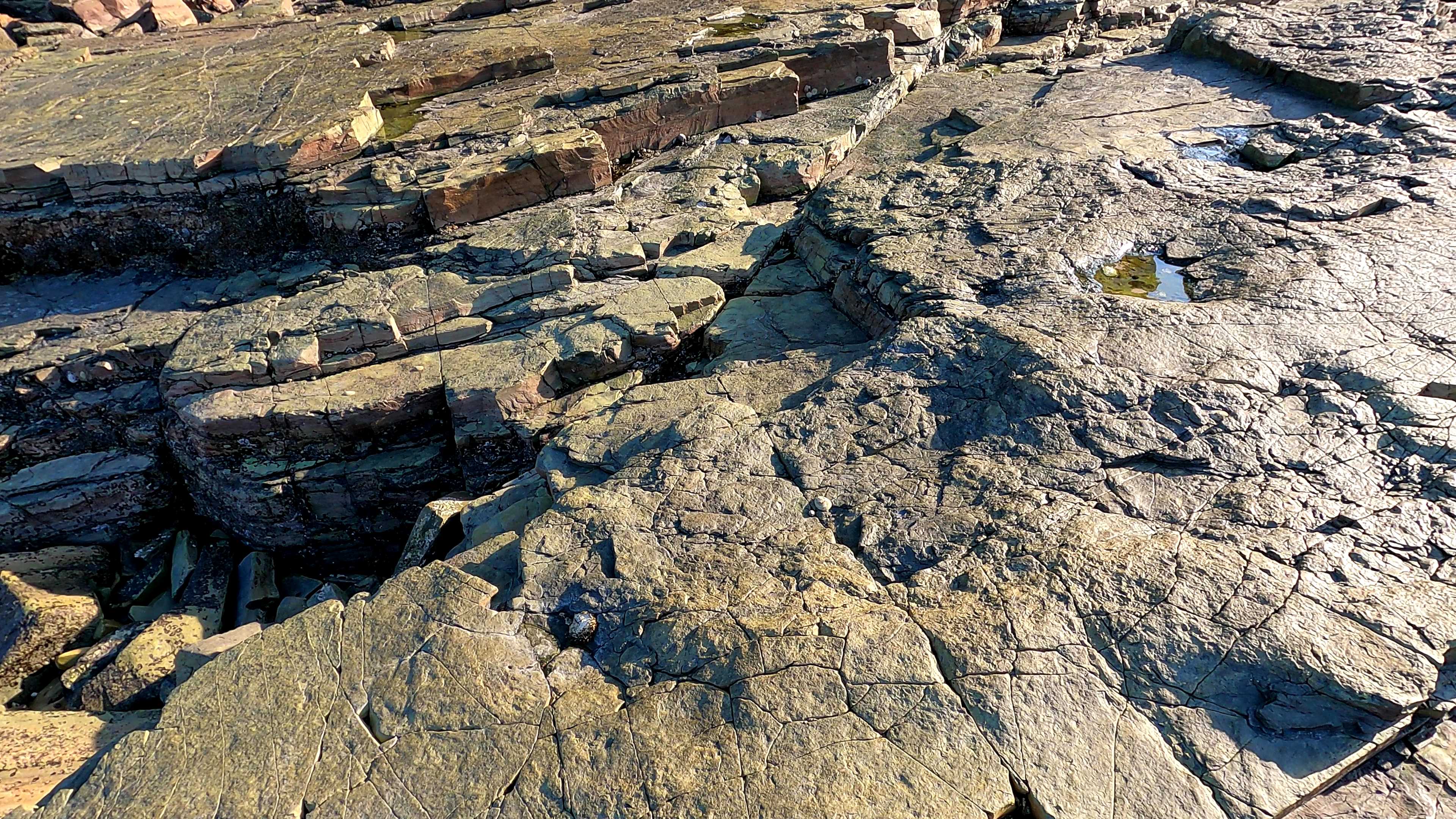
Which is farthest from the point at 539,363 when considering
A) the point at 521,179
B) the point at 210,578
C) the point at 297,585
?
the point at 210,578

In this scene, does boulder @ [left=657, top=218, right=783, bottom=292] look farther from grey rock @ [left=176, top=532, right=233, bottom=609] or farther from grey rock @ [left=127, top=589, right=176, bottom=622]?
grey rock @ [left=127, top=589, right=176, bottom=622]

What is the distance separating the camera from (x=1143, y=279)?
13.3 ft

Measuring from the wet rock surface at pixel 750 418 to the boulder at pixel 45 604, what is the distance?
0.09ft

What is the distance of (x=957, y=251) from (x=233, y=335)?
4.22 metres

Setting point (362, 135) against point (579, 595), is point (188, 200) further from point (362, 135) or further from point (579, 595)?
point (579, 595)

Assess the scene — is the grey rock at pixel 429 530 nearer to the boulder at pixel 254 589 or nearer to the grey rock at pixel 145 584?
the boulder at pixel 254 589

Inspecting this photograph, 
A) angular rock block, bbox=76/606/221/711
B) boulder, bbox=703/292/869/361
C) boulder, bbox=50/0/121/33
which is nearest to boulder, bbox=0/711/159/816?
angular rock block, bbox=76/606/221/711

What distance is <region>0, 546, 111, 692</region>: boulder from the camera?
14.0 feet

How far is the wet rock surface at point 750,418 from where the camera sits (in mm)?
2330

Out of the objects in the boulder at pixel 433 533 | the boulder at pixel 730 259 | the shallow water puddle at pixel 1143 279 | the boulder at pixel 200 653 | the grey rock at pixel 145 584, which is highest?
the shallow water puddle at pixel 1143 279

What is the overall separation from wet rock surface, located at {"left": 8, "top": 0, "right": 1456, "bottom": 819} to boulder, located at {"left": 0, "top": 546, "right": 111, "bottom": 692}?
3 cm

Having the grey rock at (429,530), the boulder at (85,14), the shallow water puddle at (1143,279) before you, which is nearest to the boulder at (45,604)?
the grey rock at (429,530)

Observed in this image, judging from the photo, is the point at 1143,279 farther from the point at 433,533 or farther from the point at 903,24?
the point at 903,24

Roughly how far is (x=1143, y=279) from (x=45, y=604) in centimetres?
614
